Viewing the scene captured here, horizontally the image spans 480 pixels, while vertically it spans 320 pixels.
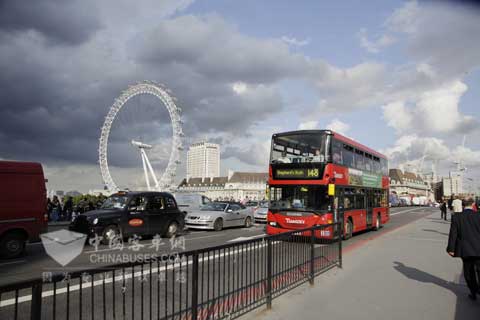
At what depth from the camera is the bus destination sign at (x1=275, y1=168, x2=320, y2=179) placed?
13273 millimetres

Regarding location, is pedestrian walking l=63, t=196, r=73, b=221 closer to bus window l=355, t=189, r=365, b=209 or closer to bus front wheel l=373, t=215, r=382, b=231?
bus window l=355, t=189, r=365, b=209

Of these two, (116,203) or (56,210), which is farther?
(56,210)

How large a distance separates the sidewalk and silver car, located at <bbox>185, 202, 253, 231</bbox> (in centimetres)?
923

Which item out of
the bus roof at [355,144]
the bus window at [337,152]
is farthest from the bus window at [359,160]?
the bus window at [337,152]

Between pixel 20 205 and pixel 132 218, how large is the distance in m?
3.60

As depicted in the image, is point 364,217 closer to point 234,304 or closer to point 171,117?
point 234,304

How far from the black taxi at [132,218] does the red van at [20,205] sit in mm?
1523

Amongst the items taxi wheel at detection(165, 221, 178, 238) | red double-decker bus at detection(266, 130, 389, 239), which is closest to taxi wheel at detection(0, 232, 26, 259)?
taxi wheel at detection(165, 221, 178, 238)

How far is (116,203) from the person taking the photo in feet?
43.9

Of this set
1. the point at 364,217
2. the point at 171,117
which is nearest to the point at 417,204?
the point at 171,117

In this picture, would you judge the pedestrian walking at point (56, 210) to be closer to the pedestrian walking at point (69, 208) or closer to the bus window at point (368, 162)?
the pedestrian walking at point (69, 208)

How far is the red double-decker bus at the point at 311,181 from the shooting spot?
1323 cm

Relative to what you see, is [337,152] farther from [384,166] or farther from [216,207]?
[216,207]

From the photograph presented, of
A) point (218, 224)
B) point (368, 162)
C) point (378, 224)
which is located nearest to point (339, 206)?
point (368, 162)
